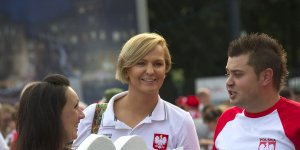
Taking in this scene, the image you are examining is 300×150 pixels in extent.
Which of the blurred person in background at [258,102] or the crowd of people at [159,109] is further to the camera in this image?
the blurred person in background at [258,102]

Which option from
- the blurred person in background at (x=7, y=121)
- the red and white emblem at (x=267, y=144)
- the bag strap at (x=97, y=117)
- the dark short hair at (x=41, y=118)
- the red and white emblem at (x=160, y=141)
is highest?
the dark short hair at (x=41, y=118)

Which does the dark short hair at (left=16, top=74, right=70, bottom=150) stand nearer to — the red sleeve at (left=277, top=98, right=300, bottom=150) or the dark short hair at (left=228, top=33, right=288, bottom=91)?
the dark short hair at (left=228, top=33, right=288, bottom=91)

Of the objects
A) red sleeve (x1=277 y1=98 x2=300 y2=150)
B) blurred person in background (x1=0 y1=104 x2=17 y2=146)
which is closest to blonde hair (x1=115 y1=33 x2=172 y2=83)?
red sleeve (x1=277 y1=98 x2=300 y2=150)

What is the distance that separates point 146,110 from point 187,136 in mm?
327

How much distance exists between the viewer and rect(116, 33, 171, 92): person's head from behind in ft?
16.1

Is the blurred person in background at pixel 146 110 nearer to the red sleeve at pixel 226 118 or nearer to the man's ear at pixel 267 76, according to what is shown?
the red sleeve at pixel 226 118

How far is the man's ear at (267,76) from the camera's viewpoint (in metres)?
4.53

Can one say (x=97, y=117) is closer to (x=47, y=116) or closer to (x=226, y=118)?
(x=226, y=118)

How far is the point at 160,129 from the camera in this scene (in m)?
4.98

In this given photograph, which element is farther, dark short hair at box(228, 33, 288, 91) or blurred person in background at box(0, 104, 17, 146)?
blurred person in background at box(0, 104, 17, 146)

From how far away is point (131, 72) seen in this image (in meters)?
5.01

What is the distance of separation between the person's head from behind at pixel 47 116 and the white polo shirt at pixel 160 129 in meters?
0.97

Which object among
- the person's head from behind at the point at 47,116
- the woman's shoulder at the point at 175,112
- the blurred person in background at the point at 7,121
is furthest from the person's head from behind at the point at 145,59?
the blurred person in background at the point at 7,121

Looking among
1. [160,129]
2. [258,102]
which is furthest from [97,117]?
[258,102]
